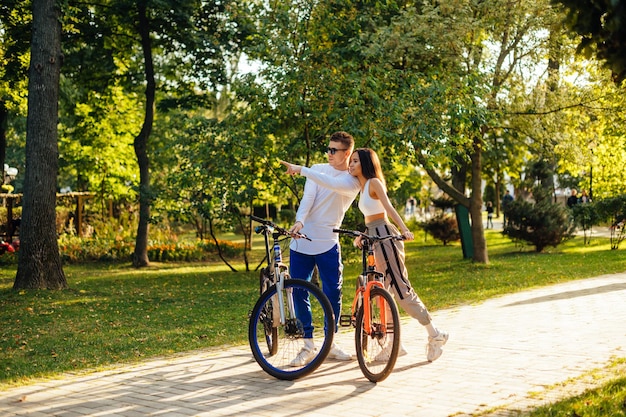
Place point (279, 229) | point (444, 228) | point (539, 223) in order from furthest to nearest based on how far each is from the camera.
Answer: point (444, 228) → point (539, 223) → point (279, 229)

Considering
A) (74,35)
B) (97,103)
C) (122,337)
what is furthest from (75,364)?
(97,103)

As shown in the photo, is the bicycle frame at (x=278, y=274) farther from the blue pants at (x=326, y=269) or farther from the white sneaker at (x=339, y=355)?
the white sneaker at (x=339, y=355)

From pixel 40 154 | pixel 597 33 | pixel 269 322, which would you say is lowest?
pixel 269 322

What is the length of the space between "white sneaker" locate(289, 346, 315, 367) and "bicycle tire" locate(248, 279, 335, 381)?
3 centimetres

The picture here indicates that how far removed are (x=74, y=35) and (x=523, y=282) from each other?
12.9 meters

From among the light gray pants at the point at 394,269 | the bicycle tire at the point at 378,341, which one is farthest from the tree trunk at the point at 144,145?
the bicycle tire at the point at 378,341

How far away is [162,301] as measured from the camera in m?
A: 14.7

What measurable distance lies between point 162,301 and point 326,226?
291 inches

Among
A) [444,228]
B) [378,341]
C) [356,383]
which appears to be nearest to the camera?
[356,383]

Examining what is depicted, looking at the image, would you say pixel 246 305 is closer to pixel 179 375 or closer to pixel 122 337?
pixel 122 337

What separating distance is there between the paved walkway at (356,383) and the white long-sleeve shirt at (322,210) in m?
1.08

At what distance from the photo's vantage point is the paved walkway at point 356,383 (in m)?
6.18

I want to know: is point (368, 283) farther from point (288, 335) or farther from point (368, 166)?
point (368, 166)

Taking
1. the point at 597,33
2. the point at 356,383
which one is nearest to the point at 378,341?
the point at 356,383
